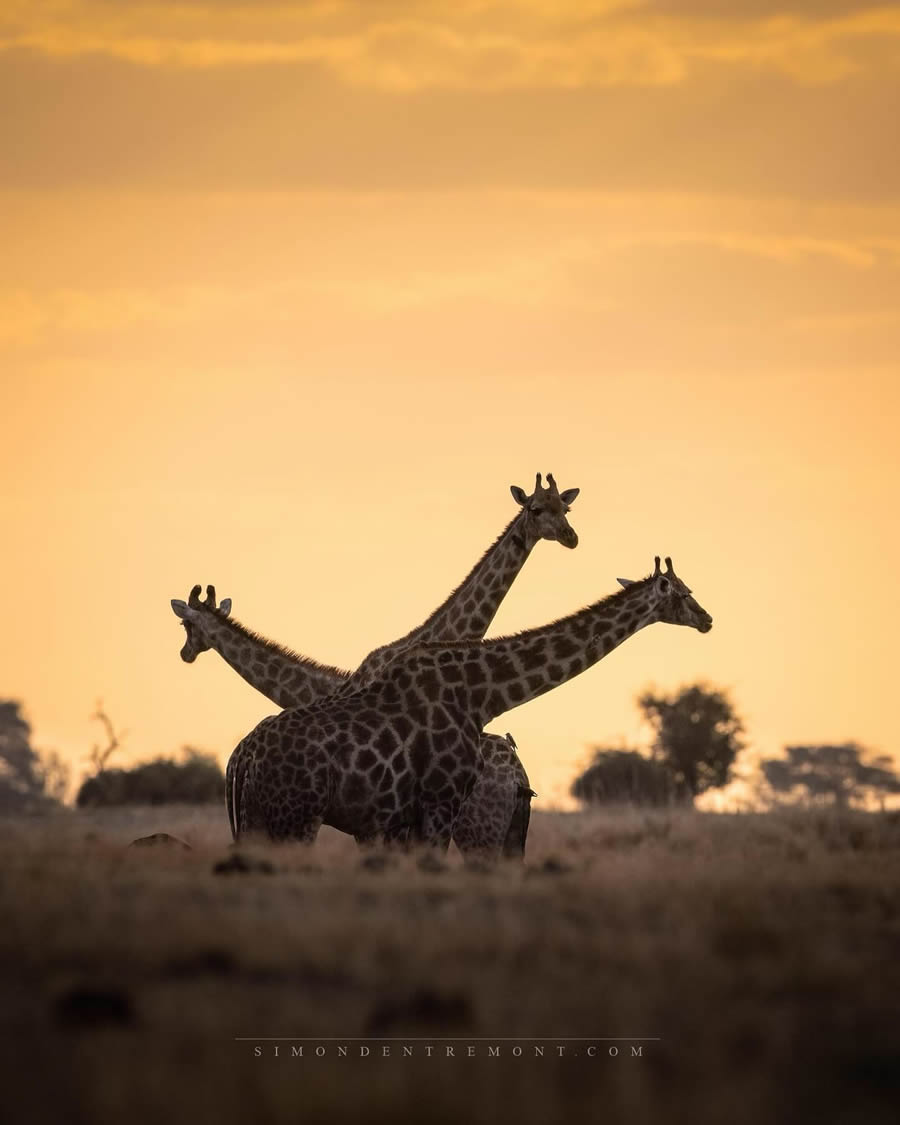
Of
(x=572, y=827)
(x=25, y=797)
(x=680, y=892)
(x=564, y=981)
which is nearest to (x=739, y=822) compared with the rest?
(x=572, y=827)

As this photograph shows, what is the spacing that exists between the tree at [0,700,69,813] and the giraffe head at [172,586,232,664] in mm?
45036

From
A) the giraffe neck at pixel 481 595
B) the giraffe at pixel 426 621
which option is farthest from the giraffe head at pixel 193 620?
the giraffe neck at pixel 481 595

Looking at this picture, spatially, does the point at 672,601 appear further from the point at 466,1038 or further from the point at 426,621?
the point at 466,1038

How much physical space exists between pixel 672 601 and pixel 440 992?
1135 centimetres

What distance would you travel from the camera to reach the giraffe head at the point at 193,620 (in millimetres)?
24703

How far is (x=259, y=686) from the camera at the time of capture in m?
23.7

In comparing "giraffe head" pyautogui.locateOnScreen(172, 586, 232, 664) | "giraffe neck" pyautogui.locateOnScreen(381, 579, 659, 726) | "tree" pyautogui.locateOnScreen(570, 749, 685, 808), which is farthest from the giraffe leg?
"tree" pyautogui.locateOnScreen(570, 749, 685, 808)

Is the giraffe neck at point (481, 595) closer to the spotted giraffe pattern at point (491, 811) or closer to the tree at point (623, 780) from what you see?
the spotted giraffe pattern at point (491, 811)

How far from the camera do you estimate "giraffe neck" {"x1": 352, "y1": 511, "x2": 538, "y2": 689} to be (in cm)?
2331

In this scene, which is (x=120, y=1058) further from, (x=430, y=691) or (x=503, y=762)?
(x=503, y=762)

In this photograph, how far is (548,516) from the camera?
24156 millimetres

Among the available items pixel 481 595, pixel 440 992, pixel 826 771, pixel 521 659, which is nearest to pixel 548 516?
pixel 481 595

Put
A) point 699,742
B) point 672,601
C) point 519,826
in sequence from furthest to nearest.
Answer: point 699,742
point 672,601
point 519,826

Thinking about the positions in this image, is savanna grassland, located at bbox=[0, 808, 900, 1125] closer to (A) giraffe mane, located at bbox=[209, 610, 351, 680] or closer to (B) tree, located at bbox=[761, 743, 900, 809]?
(A) giraffe mane, located at bbox=[209, 610, 351, 680]
